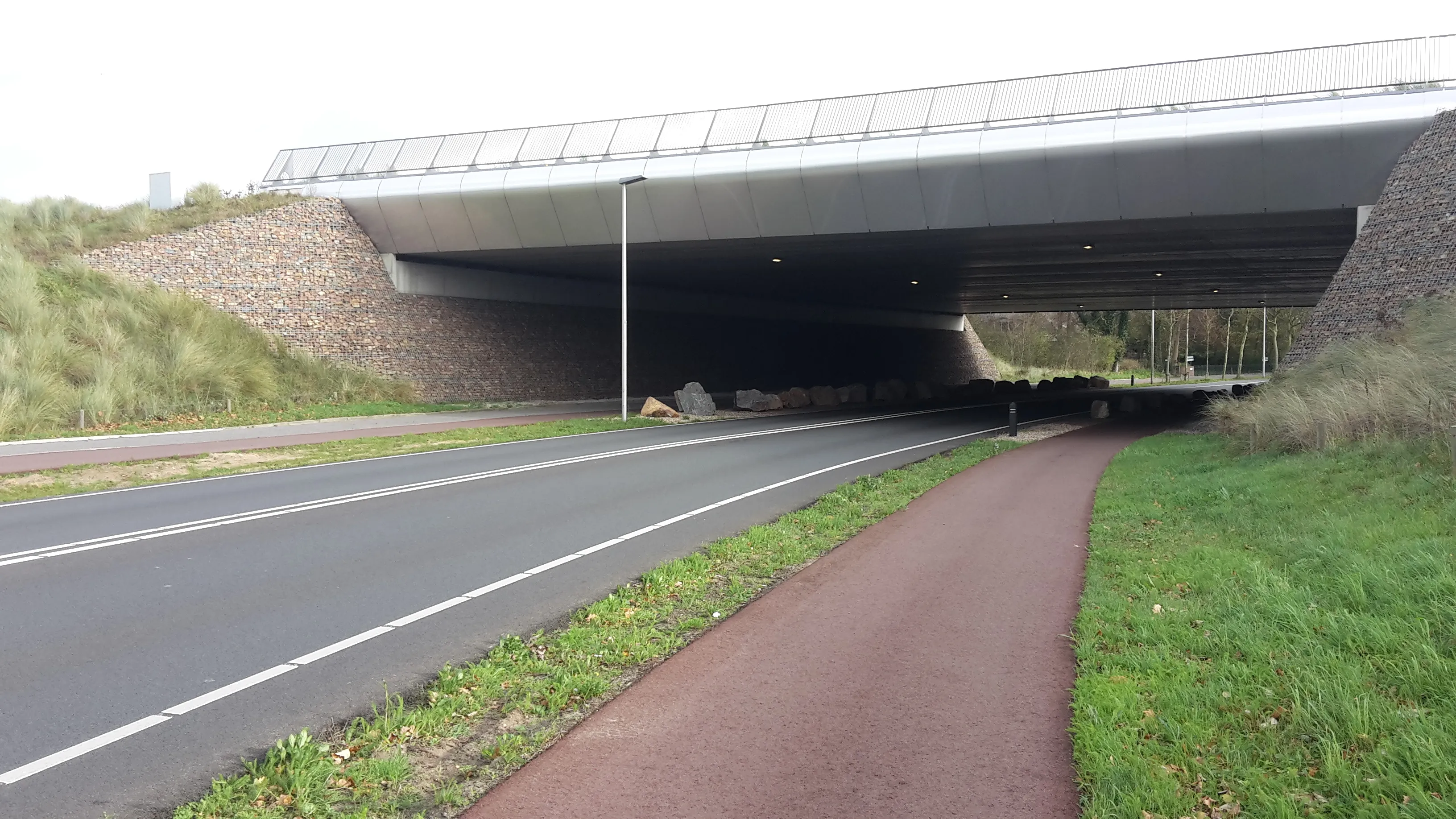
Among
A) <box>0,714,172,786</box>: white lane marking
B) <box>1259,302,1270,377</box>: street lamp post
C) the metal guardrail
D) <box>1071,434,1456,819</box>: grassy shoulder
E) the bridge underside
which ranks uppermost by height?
the metal guardrail

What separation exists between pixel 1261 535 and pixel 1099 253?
25725mm

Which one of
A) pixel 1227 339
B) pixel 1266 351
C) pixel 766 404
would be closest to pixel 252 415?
pixel 766 404

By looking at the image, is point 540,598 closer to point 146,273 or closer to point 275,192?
point 146,273

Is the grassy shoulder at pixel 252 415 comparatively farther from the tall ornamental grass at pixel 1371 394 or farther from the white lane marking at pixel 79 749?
the tall ornamental grass at pixel 1371 394

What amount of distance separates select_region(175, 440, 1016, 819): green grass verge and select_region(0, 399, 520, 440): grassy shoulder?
1712 cm

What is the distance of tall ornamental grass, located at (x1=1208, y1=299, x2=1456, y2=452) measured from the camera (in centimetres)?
1088

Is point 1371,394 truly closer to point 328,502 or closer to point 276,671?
point 276,671

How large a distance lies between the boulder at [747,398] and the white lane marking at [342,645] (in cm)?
2821

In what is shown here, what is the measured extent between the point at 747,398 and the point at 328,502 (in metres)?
23.5

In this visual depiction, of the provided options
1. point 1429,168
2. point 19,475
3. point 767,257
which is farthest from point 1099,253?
point 19,475

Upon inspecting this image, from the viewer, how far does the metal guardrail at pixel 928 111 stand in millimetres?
22766

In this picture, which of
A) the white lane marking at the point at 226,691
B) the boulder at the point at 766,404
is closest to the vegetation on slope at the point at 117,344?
the boulder at the point at 766,404

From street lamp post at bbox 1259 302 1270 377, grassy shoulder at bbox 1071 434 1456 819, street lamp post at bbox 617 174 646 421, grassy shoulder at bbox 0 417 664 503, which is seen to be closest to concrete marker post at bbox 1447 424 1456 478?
grassy shoulder at bbox 1071 434 1456 819

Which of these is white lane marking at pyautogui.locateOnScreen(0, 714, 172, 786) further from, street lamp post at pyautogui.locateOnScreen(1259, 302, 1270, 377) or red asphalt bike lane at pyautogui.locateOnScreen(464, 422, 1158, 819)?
street lamp post at pyautogui.locateOnScreen(1259, 302, 1270, 377)
